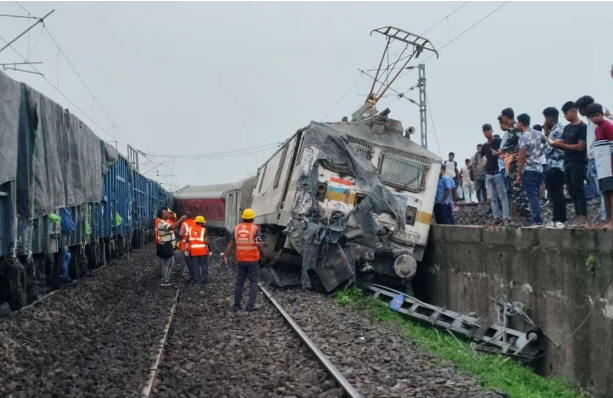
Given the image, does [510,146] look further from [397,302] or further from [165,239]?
[165,239]

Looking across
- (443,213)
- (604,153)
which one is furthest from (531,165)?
(443,213)

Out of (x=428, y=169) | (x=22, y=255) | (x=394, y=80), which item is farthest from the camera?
(x=394, y=80)

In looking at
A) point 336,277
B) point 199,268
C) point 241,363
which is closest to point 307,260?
point 336,277

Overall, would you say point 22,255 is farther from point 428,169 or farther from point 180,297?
point 428,169

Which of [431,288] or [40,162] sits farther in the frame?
[431,288]

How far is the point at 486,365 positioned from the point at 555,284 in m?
1.27

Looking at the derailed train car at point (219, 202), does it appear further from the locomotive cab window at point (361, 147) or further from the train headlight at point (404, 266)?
the train headlight at point (404, 266)

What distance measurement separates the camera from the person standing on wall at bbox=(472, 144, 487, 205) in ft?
47.9

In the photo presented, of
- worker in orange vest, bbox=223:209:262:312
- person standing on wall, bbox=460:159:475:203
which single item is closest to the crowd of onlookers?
worker in orange vest, bbox=223:209:262:312

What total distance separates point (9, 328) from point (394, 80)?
33.5 feet

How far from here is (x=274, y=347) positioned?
7.77m

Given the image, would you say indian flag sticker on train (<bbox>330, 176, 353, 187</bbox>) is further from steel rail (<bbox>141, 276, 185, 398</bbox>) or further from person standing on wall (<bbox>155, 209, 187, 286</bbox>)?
person standing on wall (<bbox>155, 209, 187, 286</bbox>)

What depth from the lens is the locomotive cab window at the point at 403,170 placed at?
12.4 metres

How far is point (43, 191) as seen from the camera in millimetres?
9523
